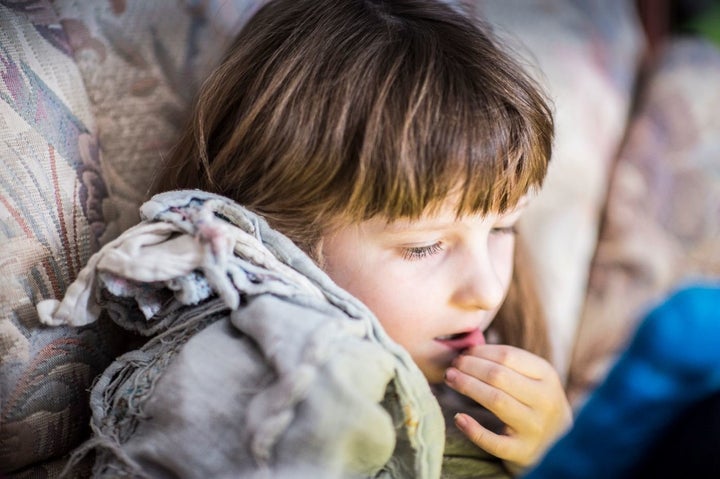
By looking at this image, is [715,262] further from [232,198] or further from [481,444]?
[232,198]

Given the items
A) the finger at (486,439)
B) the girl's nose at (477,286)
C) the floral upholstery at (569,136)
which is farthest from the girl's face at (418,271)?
the floral upholstery at (569,136)

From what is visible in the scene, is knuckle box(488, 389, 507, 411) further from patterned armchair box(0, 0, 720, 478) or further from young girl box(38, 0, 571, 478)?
patterned armchair box(0, 0, 720, 478)

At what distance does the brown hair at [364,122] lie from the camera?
707 mm

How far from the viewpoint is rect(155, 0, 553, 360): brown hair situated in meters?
0.71

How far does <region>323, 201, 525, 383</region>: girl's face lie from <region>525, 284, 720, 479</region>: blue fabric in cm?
30

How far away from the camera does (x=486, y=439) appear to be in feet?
2.52

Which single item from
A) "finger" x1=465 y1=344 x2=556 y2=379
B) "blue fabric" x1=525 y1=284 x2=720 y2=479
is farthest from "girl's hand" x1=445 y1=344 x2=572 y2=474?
"blue fabric" x1=525 y1=284 x2=720 y2=479

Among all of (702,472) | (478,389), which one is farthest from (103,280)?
(702,472)

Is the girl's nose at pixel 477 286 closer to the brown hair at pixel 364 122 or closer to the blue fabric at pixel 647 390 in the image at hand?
the brown hair at pixel 364 122

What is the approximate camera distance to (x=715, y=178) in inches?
47.5

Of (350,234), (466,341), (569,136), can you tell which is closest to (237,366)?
(350,234)

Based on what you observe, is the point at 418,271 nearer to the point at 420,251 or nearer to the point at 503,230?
the point at 420,251

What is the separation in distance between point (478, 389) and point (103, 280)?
15.2 inches

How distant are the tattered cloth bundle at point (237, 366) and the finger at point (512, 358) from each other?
0.15 meters
